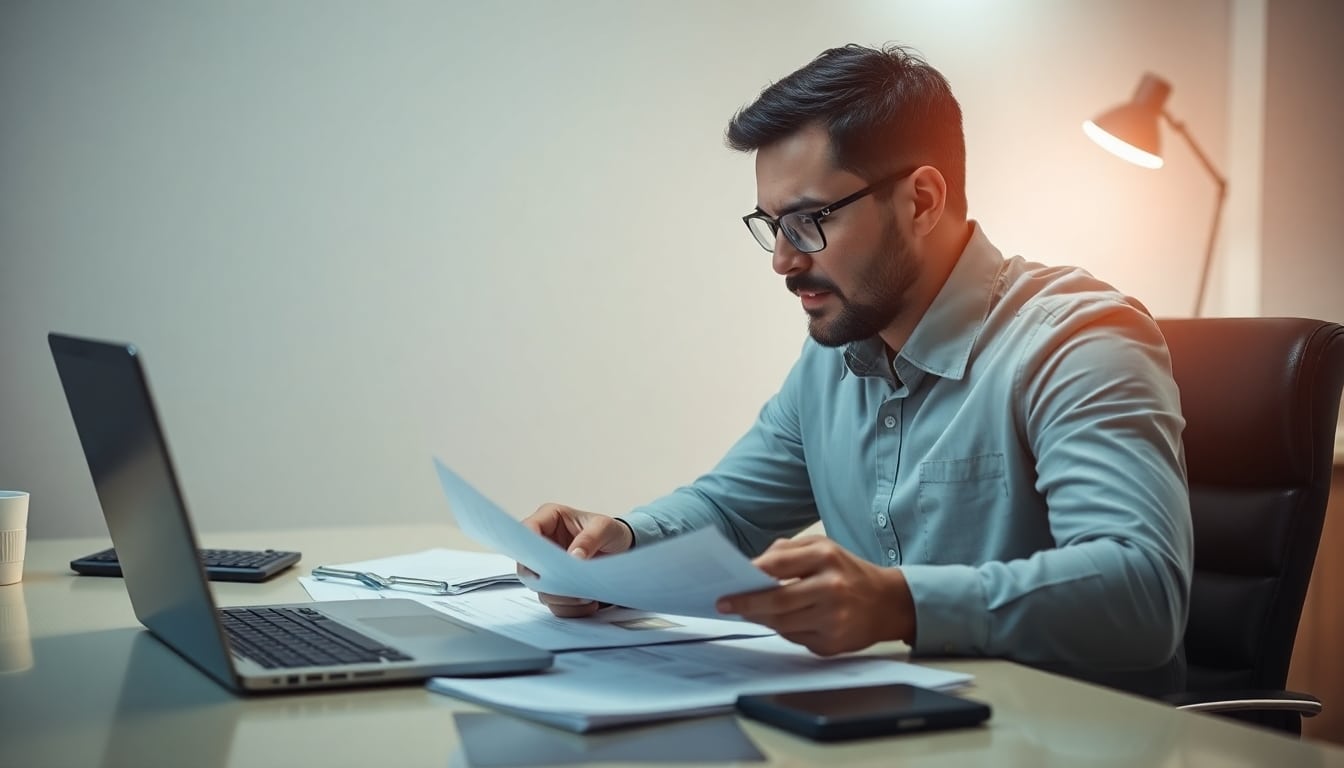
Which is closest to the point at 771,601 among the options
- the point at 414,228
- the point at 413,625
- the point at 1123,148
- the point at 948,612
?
the point at 948,612

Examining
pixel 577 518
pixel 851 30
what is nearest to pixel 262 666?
pixel 577 518

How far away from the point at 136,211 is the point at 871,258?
5.97ft

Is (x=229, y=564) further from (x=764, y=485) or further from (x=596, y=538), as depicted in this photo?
(x=764, y=485)

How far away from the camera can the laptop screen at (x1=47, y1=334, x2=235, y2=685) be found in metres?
0.75

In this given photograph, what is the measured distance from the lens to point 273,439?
2.67 metres

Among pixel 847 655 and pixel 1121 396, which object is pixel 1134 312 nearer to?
pixel 1121 396

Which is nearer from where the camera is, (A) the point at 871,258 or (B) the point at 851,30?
(A) the point at 871,258

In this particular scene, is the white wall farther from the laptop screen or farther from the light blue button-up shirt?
the laptop screen

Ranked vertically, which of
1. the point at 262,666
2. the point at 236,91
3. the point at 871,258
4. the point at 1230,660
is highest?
the point at 236,91

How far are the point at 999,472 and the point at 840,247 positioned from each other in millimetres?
333

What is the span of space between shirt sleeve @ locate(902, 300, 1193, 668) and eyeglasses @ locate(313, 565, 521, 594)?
50cm

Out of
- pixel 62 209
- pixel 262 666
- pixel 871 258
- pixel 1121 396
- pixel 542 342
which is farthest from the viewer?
pixel 542 342

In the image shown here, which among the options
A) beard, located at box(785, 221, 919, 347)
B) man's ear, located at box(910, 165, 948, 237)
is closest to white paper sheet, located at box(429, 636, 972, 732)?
beard, located at box(785, 221, 919, 347)

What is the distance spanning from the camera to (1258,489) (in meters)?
1.30
